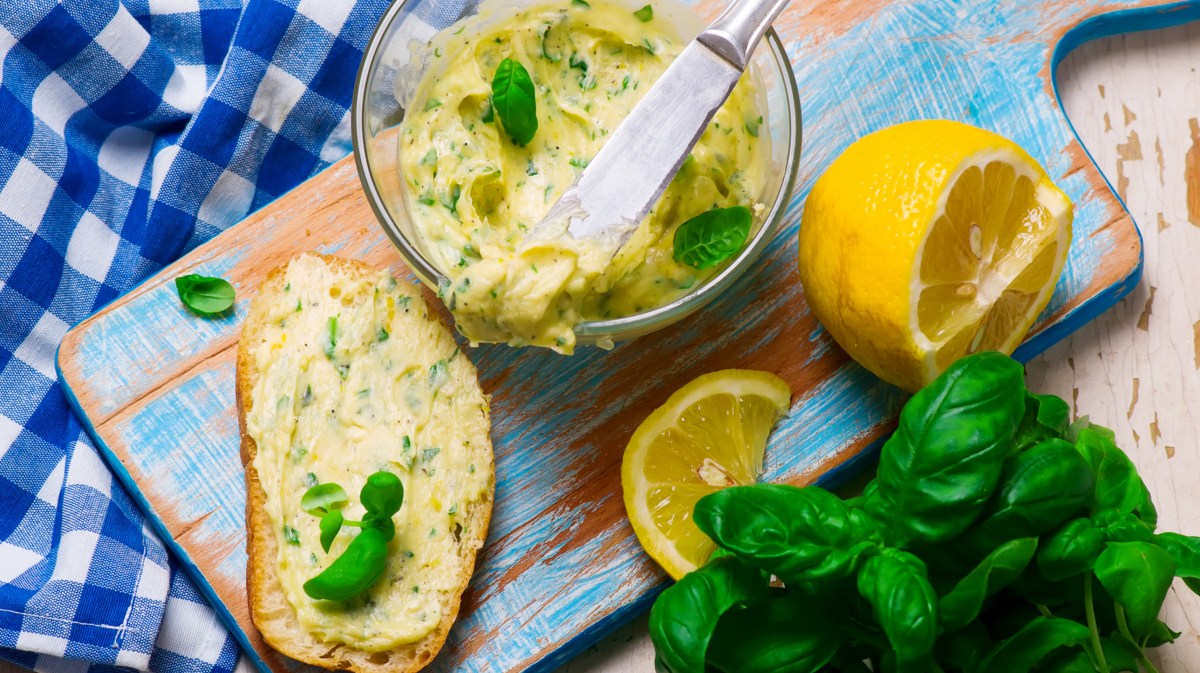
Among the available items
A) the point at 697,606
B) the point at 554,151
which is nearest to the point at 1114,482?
the point at 697,606

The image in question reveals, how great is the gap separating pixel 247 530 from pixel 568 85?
1.37 m

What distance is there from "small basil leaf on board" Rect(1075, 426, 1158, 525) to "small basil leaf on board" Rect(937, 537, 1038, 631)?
39cm

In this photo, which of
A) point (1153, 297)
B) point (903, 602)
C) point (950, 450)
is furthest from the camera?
point (1153, 297)

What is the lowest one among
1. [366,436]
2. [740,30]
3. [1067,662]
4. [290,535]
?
[290,535]

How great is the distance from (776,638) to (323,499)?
3.58ft

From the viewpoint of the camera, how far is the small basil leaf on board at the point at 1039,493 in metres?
2.17

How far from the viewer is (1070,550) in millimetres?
2197

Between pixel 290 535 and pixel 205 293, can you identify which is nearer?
pixel 290 535

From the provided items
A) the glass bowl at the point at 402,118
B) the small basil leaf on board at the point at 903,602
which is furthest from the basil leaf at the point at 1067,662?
the glass bowl at the point at 402,118

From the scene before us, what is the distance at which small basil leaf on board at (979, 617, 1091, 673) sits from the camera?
7.08ft

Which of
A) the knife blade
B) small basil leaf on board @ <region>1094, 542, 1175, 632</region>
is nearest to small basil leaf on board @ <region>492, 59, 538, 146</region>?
the knife blade

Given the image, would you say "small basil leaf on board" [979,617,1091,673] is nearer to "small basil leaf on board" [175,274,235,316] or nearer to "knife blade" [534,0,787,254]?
"knife blade" [534,0,787,254]

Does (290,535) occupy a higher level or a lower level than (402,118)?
lower

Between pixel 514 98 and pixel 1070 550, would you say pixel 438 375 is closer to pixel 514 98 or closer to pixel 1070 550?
pixel 514 98
